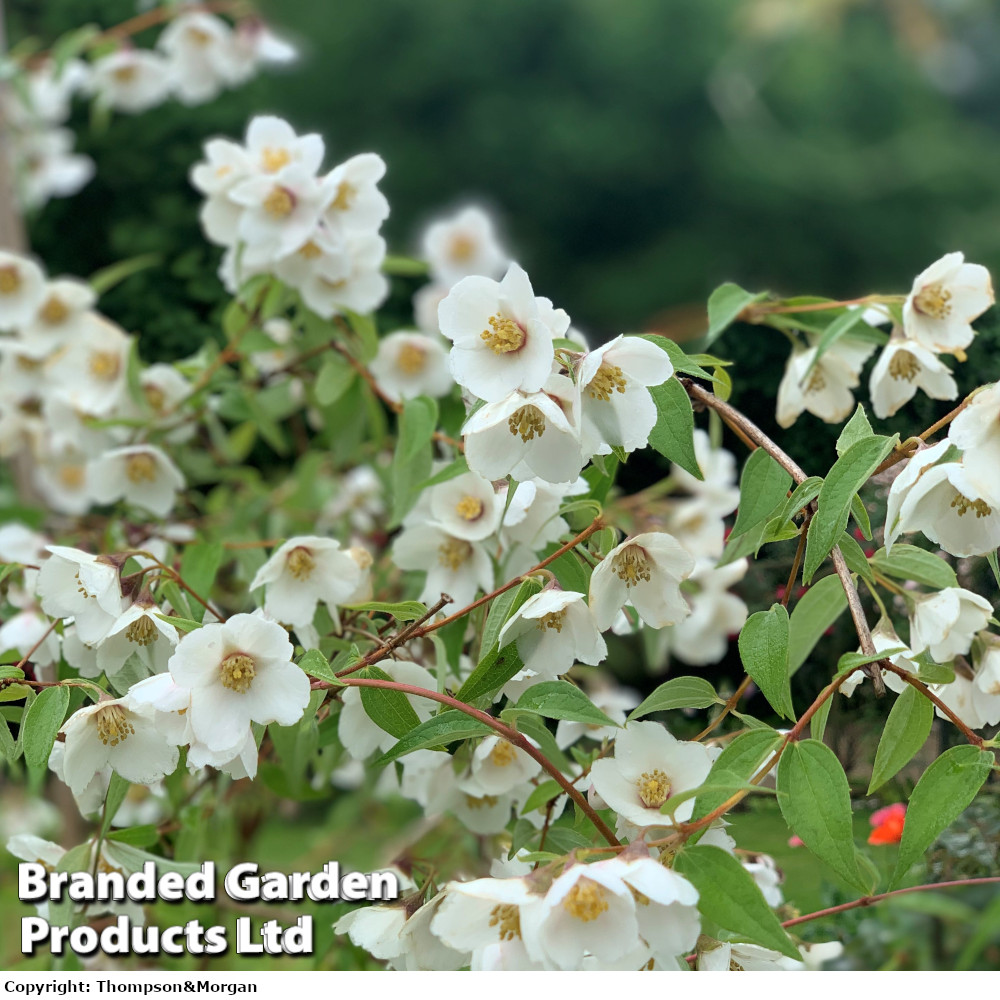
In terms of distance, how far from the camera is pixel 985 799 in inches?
27.0

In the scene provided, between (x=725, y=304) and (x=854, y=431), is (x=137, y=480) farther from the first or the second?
(x=854, y=431)

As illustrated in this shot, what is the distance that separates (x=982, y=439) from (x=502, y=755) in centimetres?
A: 32

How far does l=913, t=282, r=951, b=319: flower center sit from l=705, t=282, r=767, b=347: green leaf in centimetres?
10

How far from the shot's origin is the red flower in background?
2.19 ft

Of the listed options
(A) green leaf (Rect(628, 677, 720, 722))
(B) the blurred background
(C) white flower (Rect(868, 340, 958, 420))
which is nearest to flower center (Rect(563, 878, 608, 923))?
(A) green leaf (Rect(628, 677, 720, 722))

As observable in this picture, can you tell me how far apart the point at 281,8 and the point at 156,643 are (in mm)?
4841

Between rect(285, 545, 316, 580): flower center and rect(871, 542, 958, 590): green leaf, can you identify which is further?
rect(285, 545, 316, 580): flower center

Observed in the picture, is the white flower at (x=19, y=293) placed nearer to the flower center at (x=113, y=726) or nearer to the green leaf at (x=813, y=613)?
the flower center at (x=113, y=726)

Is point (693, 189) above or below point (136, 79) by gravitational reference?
above

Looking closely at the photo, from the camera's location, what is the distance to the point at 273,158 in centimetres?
82

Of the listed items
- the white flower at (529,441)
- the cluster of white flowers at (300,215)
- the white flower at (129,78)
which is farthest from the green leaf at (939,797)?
the white flower at (129,78)

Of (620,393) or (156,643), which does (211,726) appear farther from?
(620,393)

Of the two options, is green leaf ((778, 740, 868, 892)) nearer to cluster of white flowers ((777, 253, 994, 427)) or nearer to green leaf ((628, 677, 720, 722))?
green leaf ((628, 677, 720, 722))

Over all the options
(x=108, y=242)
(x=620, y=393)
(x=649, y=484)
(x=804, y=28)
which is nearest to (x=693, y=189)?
(x=804, y=28)
